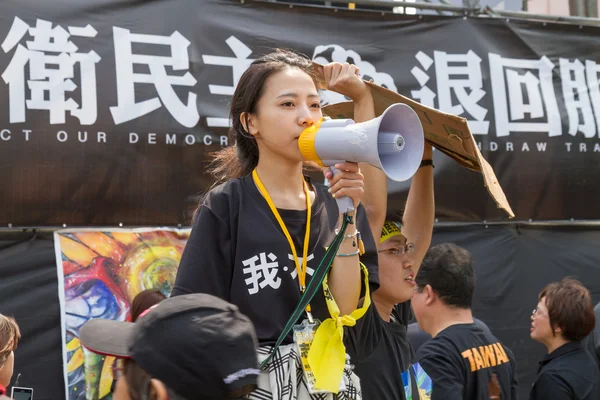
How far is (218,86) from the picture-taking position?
4.44 m

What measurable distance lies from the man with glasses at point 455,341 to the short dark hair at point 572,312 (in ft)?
1.41

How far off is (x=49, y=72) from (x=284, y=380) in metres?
2.57

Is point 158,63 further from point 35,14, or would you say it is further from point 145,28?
point 35,14

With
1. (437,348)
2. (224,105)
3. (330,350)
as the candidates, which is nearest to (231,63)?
(224,105)

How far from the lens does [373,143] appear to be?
2076mm

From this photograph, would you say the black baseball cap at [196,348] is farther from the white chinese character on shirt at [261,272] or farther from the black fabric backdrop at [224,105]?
the black fabric backdrop at [224,105]

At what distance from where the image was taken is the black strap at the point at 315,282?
6.93 feet

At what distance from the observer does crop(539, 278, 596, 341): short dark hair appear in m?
4.09

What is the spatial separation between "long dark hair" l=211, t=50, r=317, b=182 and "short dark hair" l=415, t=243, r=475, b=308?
1.55m

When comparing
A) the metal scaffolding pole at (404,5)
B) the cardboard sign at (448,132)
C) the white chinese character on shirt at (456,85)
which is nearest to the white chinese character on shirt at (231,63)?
the metal scaffolding pole at (404,5)

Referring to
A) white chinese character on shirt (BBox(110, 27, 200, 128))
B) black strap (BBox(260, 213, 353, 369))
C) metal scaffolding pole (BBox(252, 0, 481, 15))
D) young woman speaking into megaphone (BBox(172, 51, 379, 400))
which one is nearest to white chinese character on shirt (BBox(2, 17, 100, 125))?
white chinese character on shirt (BBox(110, 27, 200, 128))

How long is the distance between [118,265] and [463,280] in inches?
66.5

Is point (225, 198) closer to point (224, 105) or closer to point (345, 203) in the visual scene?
point (345, 203)

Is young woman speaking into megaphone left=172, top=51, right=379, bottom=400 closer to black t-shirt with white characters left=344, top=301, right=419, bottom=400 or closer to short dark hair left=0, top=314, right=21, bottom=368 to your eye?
black t-shirt with white characters left=344, top=301, right=419, bottom=400
